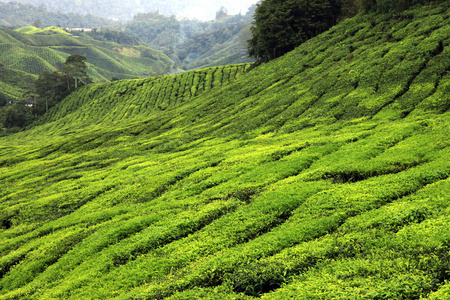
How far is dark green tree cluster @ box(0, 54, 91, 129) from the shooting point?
413 ft

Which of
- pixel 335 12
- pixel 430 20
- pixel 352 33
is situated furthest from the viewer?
pixel 335 12

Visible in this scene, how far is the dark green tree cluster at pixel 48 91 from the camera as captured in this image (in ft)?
413

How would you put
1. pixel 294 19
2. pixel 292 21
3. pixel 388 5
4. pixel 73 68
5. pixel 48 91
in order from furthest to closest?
1. pixel 73 68
2. pixel 48 91
3. pixel 292 21
4. pixel 294 19
5. pixel 388 5

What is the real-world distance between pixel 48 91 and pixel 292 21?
137667 mm

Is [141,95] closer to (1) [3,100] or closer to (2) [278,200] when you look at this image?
(2) [278,200]

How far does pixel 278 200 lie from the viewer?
51.4 feet

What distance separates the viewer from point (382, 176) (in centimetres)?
1561

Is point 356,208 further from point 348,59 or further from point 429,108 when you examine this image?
point 348,59

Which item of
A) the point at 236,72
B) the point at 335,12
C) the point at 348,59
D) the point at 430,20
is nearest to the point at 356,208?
the point at 348,59

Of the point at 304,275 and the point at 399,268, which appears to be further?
the point at 304,275

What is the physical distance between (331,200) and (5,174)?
49.1m

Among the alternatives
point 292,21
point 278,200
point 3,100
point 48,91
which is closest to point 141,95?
point 48,91

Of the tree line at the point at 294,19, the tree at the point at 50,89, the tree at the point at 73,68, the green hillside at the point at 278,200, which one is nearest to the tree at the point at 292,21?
the tree line at the point at 294,19

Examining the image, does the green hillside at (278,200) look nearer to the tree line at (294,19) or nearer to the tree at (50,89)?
the tree line at (294,19)
